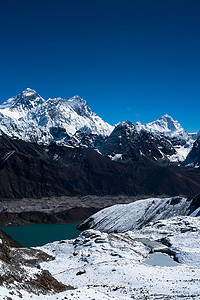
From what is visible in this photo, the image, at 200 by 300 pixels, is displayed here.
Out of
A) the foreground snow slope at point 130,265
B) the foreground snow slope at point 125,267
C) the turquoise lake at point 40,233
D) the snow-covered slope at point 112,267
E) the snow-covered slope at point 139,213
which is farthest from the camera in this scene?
the turquoise lake at point 40,233

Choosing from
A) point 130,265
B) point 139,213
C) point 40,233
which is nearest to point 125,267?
point 130,265

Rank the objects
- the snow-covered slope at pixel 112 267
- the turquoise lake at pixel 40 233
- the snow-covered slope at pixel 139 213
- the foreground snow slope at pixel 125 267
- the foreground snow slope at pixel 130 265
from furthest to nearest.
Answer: the turquoise lake at pixel 40 233 → the snow-covered slope at pixel 139 213 → the foreground snow slope at pixel 130 265 → the foreground snow slope at pixel 125 267 → the snow-covered slope at pixel 112 267

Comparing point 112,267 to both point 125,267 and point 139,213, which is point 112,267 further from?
point 139,213

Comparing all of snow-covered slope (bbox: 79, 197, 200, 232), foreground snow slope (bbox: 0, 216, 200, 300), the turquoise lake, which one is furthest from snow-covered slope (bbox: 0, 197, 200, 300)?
the turquoise lake

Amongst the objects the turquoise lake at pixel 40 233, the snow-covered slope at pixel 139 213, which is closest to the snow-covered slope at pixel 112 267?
the snow-covered slope at pixel 139 213

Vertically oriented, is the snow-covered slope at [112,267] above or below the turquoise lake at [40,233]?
above

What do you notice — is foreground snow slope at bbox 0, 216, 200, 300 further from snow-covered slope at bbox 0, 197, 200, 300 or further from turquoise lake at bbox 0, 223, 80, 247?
turquoise lake at bbox 0, 223, 80, 247

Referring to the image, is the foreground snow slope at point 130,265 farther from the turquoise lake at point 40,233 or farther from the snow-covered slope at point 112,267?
the turquoise lake at point 40,233
